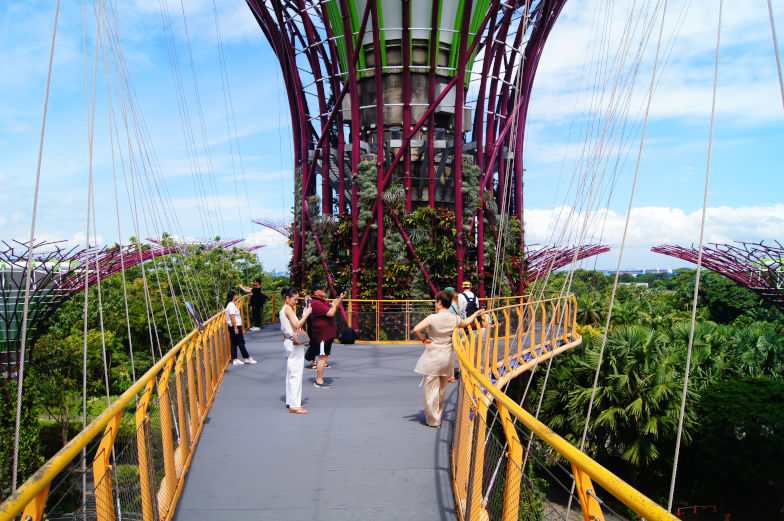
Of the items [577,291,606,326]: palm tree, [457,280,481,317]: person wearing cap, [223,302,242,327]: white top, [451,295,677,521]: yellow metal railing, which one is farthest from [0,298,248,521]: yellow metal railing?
[577,291,606,326]: palm tree

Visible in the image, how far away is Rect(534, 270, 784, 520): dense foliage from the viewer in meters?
13.1

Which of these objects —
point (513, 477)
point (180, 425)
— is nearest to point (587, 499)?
point (513, 477)

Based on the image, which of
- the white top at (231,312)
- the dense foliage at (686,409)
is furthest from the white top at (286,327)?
the dense foliage at (686,409)

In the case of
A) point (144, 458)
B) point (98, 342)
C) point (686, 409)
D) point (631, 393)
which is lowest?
point (98, 342)

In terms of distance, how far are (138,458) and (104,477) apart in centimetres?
90

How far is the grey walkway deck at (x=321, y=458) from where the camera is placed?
4418mm

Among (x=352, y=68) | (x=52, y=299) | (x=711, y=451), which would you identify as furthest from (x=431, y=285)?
(x=52, y=299)

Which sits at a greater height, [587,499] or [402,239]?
[402,239]

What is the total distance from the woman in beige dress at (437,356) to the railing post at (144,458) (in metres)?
2.98

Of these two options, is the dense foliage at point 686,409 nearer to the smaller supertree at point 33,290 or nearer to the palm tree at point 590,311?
the palm tree at point 590,311

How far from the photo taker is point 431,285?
1725 centimetres

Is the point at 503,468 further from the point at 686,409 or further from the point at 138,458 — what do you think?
the point at 686,409

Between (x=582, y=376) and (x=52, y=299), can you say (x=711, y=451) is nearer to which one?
(x=582, y=376)

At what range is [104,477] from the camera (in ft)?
9.47
